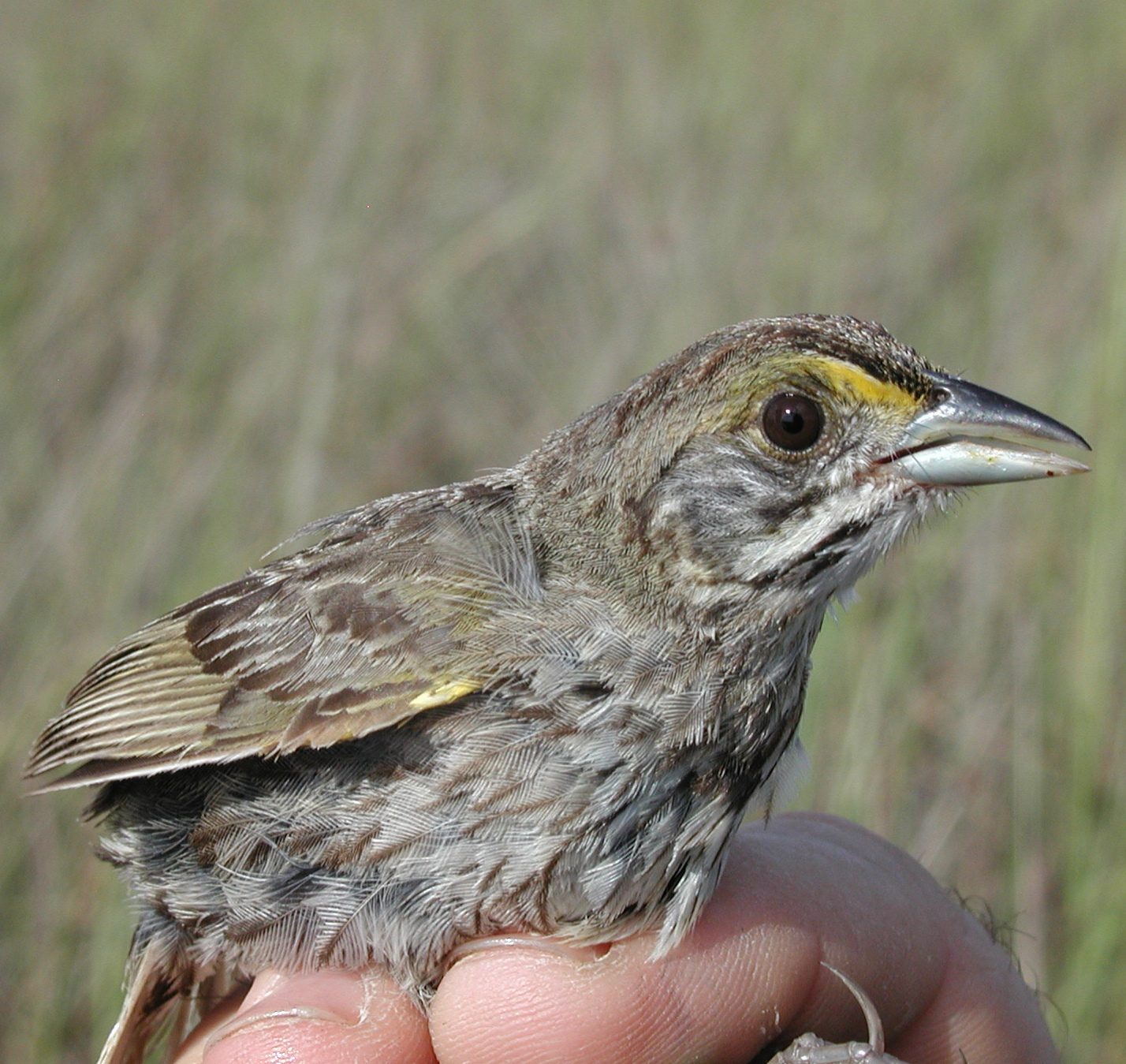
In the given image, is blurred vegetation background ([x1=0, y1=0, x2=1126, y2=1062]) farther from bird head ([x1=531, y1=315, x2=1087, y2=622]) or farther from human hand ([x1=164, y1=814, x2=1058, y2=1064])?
bird head ([x1=531, y1=315, x2=1087, y2=622])

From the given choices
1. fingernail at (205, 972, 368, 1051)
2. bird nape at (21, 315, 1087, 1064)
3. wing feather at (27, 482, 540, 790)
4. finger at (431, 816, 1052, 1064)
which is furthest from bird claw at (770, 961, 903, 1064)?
wing feather at (27, 482, 540, 790)

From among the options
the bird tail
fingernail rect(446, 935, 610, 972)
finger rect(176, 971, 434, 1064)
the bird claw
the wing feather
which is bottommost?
the bird tail

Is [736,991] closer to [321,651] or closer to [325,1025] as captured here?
[325,1025]

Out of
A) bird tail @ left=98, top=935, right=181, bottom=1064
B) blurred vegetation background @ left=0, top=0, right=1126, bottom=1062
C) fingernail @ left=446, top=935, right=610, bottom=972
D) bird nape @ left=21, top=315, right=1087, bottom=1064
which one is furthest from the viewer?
blurred vegetation background @ left=0, top=0, right=1126, bottom=1062

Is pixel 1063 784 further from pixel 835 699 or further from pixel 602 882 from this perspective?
pixel 602 882

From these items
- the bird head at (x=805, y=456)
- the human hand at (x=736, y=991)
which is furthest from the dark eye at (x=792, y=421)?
the human hand at (x=736, y=991)

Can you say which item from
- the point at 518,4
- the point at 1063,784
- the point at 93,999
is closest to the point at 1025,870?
the point at 1063,784

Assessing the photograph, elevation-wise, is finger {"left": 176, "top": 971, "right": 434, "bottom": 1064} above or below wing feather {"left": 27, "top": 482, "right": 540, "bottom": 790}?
below
